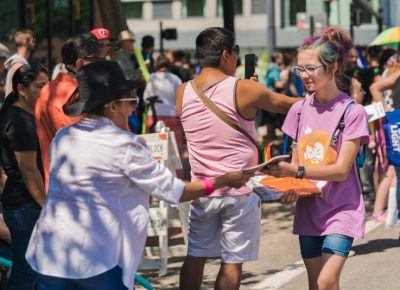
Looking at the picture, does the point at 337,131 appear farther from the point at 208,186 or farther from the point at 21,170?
the point at 21,170

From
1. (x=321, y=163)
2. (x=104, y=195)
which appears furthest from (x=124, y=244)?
(x=321, y=163)

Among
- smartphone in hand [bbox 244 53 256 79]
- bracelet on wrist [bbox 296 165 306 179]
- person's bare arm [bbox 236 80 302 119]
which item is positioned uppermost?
smartphone in hand [bbox 244 53 256 79]

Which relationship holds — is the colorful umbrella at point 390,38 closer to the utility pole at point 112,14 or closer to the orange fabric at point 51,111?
the utility pole at point 112,14

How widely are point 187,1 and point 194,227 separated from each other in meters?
60.0

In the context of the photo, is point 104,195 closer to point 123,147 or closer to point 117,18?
point 123,147

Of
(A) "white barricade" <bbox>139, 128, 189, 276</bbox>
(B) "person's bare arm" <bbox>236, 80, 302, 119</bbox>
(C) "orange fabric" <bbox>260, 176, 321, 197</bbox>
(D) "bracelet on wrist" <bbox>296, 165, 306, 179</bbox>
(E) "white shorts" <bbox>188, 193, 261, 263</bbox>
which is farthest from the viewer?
(A) "white barricade" <bbox>139, 128, 189, 276</bbox>

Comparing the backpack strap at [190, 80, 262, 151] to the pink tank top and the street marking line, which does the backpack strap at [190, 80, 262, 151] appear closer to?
the pink tank top

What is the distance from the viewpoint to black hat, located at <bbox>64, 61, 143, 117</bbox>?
459 centimetres

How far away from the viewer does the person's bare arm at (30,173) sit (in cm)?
600

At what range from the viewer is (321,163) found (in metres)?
5.71

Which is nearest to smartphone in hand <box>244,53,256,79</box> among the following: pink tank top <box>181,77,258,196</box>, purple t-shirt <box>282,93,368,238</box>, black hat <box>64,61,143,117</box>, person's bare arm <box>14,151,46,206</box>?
pink tank top <box>181,77,258,196</box>

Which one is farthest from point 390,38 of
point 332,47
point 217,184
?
point 217,184

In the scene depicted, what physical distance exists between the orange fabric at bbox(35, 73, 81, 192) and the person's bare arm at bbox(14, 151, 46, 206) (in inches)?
2.1

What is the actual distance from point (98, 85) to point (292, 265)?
186 inches
